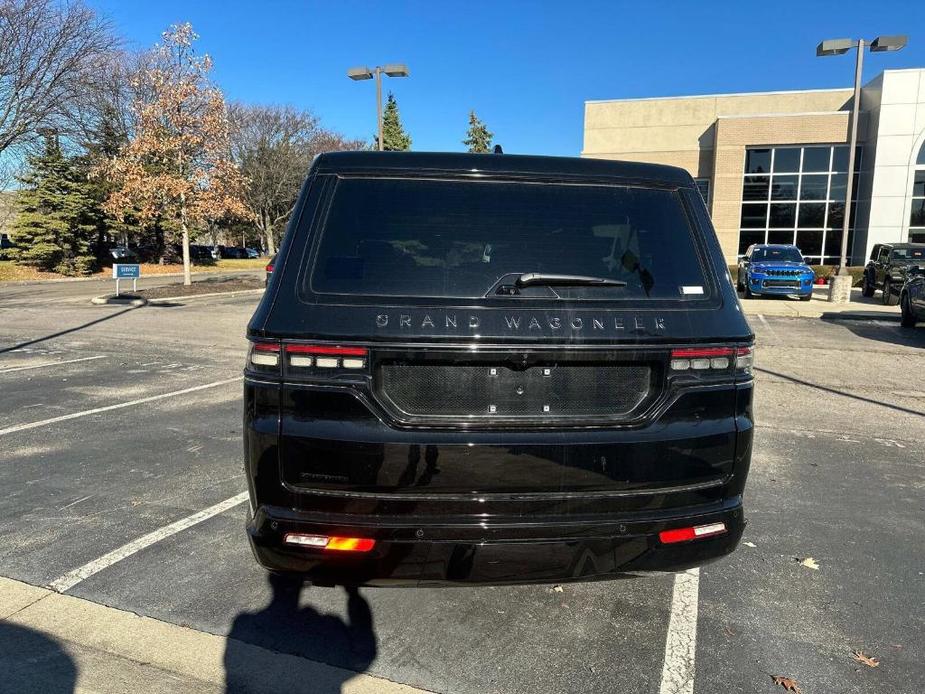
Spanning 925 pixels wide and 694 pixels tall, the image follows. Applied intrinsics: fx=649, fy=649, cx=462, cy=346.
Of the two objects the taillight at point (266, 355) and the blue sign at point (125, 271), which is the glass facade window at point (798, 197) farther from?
the taillight at point (266, 355)

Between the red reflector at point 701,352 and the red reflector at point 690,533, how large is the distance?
0.63 metres

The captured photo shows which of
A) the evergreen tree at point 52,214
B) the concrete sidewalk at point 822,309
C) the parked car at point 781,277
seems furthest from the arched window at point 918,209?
the evergreen tree at point 52,214

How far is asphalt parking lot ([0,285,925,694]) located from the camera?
2.64 m

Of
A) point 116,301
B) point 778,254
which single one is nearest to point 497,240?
point 116,301

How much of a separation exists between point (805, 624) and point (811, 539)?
1.03 m

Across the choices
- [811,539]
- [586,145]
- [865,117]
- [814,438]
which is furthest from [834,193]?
[811,539]

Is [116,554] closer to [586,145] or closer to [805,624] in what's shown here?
[805,624]

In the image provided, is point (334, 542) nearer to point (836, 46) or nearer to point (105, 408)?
point (105, 408)

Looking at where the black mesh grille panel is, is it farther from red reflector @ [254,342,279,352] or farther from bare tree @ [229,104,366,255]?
bare tree @ [229,104,366,255]

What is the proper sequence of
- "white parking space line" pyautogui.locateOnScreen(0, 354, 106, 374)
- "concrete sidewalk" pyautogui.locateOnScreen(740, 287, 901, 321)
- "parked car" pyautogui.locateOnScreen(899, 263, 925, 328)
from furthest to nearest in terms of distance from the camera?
1. "concrete sidewalk" pyautogui.locateOnScreen(740, 287, 901, 321)
2. "parked car" pyautogui.locateOnScreen(899, 263, 925, 328)
3. "white parking space line" pyautogui.locateOnScreen(0, 354, 106, 374)

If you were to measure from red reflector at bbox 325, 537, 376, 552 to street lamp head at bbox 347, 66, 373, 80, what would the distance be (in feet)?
66.2

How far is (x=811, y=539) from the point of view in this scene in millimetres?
3846

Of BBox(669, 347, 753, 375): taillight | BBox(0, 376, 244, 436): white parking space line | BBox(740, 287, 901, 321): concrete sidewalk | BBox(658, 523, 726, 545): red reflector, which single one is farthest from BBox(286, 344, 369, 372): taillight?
BBox(740, 287, 901, 321): concrete sidewalk

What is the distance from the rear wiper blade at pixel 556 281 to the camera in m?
A: 2.37
